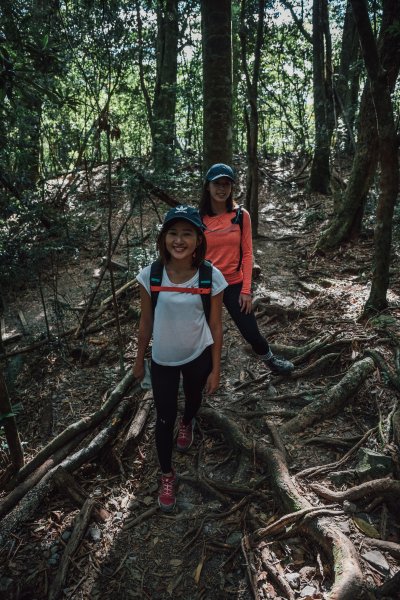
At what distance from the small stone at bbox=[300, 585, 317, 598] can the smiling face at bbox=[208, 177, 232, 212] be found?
3.06m

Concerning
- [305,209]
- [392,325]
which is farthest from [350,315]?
[305,209]

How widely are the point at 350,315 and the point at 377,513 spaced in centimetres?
289

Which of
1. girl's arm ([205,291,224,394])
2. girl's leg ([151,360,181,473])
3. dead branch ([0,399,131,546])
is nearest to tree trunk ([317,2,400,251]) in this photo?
girl's arm ([205,291,224,394])

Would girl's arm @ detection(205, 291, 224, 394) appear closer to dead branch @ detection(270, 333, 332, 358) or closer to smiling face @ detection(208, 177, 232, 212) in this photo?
smiling face @ detection(208, 177, 232, 212)

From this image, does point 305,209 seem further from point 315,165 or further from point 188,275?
point 188,275

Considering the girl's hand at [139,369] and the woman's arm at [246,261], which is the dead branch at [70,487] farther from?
the woman's arm at [246,261]

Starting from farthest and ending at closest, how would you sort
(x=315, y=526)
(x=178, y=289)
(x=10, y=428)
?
(x=10, y=428) → (x=178, y=289) → (x=315, y=526)

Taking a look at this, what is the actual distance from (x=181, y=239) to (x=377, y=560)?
2.35 meters

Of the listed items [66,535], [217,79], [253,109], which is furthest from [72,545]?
[253,109]

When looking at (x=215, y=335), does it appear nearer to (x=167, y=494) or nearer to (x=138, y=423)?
(x=167, y=494)

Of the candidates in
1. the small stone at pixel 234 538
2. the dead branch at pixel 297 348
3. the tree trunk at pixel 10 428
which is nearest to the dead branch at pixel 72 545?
the tree trunk at pixel 10 428

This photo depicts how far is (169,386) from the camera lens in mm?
3016

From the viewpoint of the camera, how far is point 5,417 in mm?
3422

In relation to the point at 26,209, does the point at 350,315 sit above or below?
below
